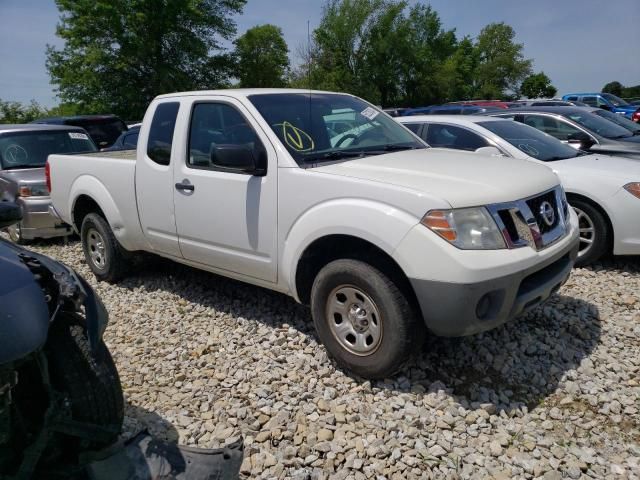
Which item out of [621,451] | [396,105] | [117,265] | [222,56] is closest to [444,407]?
[621,451]

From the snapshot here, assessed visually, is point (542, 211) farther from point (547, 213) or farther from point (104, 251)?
point (104, 251)

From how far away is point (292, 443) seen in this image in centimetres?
290

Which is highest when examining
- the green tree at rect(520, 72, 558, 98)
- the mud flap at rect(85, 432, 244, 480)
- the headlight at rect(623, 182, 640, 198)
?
the green tree at rect(520, 72, 558, 98)

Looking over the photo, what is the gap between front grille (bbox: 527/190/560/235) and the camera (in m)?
3.32

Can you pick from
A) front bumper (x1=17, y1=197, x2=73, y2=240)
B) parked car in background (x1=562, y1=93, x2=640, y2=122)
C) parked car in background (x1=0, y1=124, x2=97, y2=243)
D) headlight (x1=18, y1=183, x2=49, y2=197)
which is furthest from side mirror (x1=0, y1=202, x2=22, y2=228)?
parked car in background (x1=562, y1=93, x2=640, y2=122)

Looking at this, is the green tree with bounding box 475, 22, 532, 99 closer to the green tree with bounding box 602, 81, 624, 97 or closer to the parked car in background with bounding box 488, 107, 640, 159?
the green tree with bounding box 602, 81, 624, 97

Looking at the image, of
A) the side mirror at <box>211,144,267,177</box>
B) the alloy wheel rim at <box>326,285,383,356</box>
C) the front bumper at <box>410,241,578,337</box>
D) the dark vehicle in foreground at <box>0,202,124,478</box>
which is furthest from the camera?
the side mirror at <box>211,144,267,177</box>

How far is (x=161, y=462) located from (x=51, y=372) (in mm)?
616

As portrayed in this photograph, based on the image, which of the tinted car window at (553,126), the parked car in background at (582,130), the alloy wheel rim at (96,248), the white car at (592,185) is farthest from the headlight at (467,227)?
the tinted car window at (553,126)

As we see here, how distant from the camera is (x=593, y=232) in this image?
17.2 feet

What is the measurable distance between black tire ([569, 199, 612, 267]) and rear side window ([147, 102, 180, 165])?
3.89m

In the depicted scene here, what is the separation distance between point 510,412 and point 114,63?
1398 inches

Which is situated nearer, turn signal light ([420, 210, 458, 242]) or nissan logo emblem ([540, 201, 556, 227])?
turn signal light ([420, 210, 458, 242])

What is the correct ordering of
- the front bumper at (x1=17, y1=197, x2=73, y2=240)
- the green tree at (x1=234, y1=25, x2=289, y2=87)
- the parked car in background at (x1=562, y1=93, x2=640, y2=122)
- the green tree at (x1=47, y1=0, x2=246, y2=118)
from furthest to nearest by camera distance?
the green tree at (x1=234, y1=25, x2=289, y2=87)
the green tree at (x1=47, y1=0, x2=246, y2=118)
the parked car in background at (x1=562, y1=93, x2=640, y2=122)
the front bumper at (x1=17, y1=197, x2=73, y2=240)
